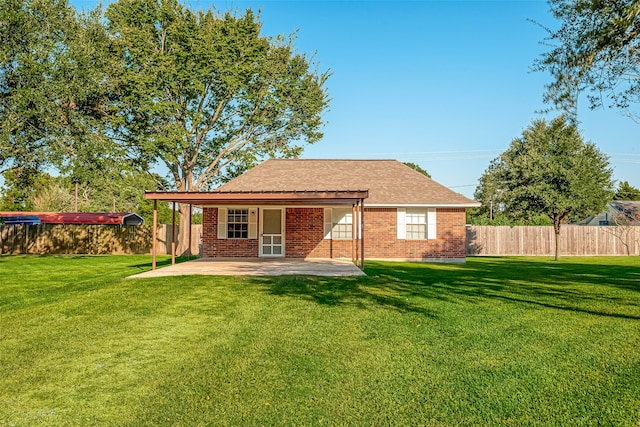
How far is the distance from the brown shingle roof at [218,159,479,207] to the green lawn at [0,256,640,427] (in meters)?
9.71

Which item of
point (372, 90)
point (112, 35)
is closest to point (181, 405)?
point (372, 90)

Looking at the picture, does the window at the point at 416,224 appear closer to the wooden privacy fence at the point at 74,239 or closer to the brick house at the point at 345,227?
the brick house at the point at 345,227

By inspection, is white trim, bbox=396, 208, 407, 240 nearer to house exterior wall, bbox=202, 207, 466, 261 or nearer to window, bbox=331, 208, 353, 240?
house exterior wall, bbox=202, 207, 466, 261

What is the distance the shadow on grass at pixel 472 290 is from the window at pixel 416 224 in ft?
18.8

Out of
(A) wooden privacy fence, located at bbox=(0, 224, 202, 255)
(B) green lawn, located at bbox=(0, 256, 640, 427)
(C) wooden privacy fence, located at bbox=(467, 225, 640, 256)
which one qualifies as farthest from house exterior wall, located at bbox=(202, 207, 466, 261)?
(B) green lawn, located at bbox=(0, 256, 640, 427)

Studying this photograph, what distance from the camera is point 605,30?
23.2 feet

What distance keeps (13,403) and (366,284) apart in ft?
24.8

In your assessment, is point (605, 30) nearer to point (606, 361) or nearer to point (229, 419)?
point (606, 361)

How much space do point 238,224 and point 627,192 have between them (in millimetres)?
53768

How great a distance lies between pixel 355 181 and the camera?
20469 millimetres

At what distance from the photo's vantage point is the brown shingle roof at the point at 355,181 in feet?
60.7

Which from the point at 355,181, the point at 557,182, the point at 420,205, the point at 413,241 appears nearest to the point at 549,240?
the point at 557,182

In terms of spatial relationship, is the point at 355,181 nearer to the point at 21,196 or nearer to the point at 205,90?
the point at 205,90

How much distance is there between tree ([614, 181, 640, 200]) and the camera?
5259 centimetres
